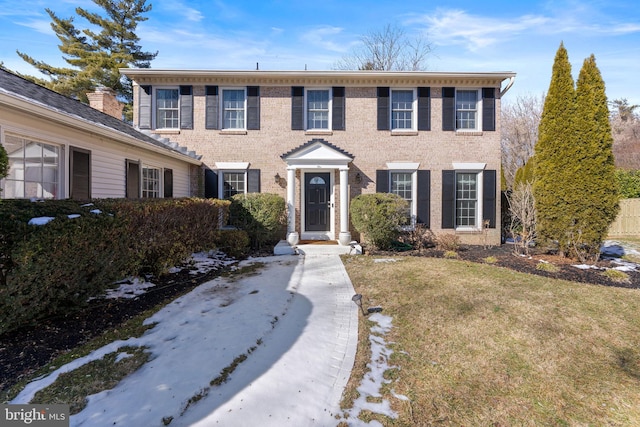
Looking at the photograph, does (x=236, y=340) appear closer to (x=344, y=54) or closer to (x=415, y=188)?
(x=415, y=188)

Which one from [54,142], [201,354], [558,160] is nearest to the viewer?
[201,354]

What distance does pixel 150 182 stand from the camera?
8352 millimetres

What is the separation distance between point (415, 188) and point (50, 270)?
9396 millimetres

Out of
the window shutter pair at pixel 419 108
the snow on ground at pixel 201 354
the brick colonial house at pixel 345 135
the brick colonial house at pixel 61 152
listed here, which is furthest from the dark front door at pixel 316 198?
the snow on ground at pixel 201 354

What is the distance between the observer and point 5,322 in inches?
119

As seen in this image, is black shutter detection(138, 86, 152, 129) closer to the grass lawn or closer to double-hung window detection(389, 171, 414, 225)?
double-hung window detection(389, 171, 414, 225)

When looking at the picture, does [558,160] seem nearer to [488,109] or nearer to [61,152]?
[488,109]

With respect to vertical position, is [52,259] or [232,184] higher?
[232,184]

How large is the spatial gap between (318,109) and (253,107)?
7.26 feet

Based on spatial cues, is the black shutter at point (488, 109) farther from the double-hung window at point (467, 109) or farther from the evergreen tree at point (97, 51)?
the evergreen tree at point (97, 51)

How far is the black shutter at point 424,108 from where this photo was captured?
33.1ft

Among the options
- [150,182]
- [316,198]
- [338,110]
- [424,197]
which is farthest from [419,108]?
[150,182]

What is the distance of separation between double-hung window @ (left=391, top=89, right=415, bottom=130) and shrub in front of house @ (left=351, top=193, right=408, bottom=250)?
3170 mm

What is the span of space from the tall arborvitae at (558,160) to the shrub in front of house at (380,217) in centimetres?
387
